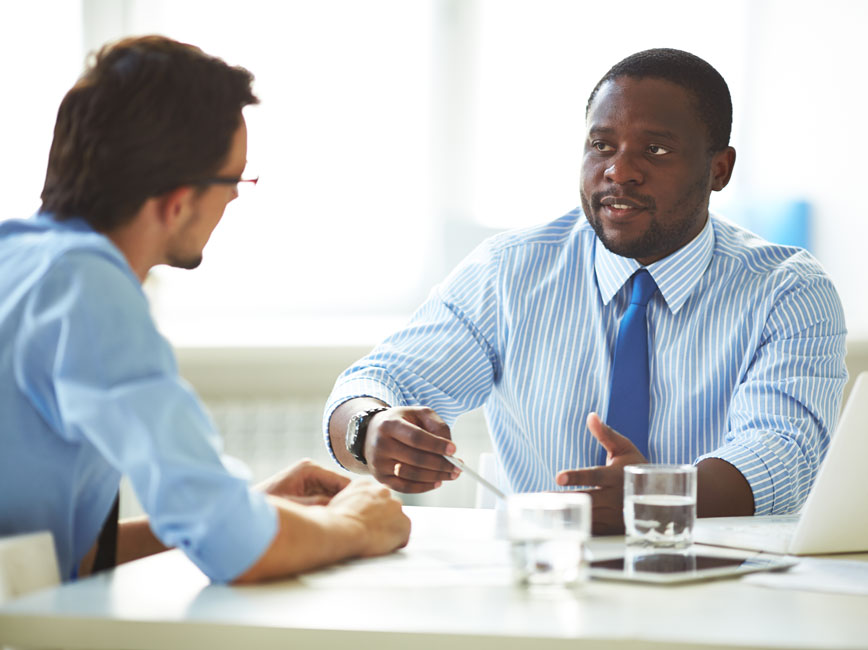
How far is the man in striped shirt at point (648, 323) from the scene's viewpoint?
Result: 184 centimetres

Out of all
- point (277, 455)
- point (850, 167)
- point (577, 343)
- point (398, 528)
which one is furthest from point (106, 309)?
point (850, 167)

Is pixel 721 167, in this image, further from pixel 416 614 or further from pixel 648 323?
pixel 416 614

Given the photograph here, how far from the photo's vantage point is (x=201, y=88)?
Result: 1.22 metres

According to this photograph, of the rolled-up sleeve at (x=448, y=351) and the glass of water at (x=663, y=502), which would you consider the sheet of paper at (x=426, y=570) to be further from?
the rolled-up sleeve at (x=448, y=351)

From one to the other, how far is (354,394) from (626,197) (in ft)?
2.01

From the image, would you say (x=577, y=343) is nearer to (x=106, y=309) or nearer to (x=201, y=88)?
(x=201, y=88)

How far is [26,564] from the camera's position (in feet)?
3.46

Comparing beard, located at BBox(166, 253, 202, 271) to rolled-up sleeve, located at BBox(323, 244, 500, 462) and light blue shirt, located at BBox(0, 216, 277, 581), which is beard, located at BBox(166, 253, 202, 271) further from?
rolled-up sleeve, located at BBox(323, 244, 500, 462)

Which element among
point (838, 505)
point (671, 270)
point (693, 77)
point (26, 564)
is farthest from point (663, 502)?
point (693, 77)

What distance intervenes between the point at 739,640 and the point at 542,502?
0.87 feet

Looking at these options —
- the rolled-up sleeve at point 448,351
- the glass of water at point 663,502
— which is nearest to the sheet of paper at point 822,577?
the glass of water at point 663,502

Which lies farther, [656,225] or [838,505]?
[656,225]

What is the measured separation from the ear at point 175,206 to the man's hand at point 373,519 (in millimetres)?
385

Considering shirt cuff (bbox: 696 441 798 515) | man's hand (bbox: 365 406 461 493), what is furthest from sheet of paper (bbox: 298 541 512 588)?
shirt cuff (bbox: 696 441 798 515)
